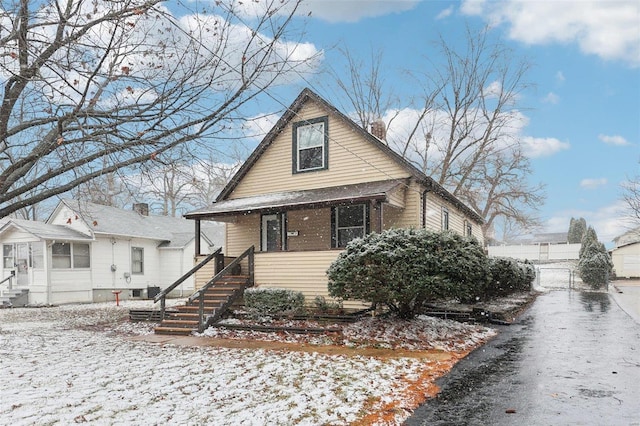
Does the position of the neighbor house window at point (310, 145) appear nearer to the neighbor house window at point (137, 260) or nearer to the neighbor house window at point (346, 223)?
the neighbor house window at point (346, 223)

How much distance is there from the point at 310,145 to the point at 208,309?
21.4ft

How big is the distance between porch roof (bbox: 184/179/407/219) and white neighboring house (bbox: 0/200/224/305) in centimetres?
792

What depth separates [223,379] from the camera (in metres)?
5.96

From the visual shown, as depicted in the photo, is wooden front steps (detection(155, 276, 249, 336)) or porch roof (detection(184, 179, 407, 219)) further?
porch roof (detection(184, 179, 407, 219))

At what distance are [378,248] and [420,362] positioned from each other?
3108 millimetres

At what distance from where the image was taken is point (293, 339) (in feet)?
30.8

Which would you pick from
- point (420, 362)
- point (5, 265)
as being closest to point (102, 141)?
point (420, 362)

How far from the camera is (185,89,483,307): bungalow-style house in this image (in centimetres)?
1297

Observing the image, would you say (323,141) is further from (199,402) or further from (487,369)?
(199,402)

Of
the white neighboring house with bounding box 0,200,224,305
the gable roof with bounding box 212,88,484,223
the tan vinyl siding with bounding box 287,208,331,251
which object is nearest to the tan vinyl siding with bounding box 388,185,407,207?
A: the gable roof with bounding box 212,88,484,223

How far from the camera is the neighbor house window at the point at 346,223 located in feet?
46.2

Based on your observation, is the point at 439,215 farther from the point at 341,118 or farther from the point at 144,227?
the point at 144,227

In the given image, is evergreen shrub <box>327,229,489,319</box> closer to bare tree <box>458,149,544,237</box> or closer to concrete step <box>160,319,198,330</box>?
concrete step <box>160,319,198,330</box>

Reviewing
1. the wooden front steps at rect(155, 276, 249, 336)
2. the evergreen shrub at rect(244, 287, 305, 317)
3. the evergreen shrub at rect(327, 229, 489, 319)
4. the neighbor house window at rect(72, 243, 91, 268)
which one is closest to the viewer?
the evergreen shrub at rect(327, 229, 489, 319)
